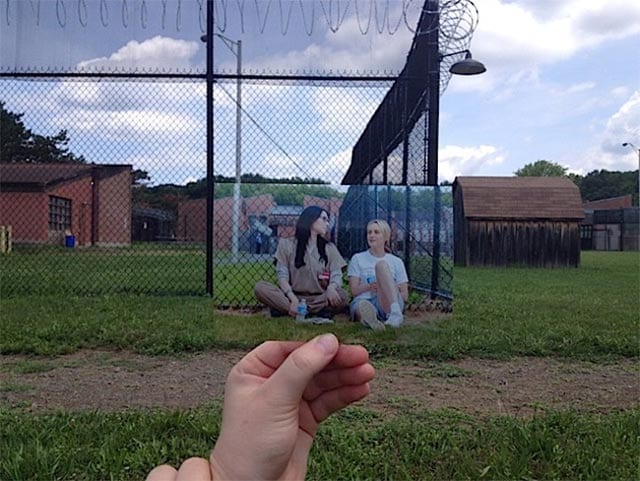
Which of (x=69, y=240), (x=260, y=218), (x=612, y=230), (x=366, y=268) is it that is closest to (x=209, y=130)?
(x=260, y=218)

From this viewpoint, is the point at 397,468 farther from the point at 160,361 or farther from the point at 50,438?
the point at 160,361

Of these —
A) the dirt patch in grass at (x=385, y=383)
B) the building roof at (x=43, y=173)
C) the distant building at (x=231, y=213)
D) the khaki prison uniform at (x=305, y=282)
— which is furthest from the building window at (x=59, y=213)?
the khaki prison uniform at (x=305, y=282)

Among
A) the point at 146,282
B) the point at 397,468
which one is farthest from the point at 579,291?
the point at 397,468

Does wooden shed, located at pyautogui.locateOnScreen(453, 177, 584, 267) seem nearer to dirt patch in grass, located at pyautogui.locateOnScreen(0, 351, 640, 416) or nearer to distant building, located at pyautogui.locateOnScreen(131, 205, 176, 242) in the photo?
distant building, located at pyautogui.locateOnScreen(131, 205, 176, 242)

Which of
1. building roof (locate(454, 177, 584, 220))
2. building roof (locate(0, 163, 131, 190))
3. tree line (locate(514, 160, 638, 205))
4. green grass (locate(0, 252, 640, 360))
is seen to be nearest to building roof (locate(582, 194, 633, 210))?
tree line (locate(514, 160, 638, 205))

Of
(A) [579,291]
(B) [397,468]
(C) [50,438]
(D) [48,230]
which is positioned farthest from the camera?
(A) [579,291]

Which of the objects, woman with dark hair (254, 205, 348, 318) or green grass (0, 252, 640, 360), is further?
green grass (0, 252, 640, 360)

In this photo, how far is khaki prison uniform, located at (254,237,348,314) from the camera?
3.72 meters

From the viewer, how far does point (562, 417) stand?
3.19 metres

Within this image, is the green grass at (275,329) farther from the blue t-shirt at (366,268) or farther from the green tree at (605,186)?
the green tree at (605,186)

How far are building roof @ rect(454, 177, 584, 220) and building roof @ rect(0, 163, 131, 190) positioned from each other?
11.1 metres

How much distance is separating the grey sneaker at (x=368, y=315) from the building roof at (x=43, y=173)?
3846mm

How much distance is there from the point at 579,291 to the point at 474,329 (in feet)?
15.9

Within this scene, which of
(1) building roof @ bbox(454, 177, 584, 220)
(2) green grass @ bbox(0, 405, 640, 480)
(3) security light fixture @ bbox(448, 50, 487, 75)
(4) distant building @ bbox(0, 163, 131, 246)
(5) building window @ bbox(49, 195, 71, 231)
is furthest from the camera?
(1) building roof @ bbox(454, 177, 584, 220)
